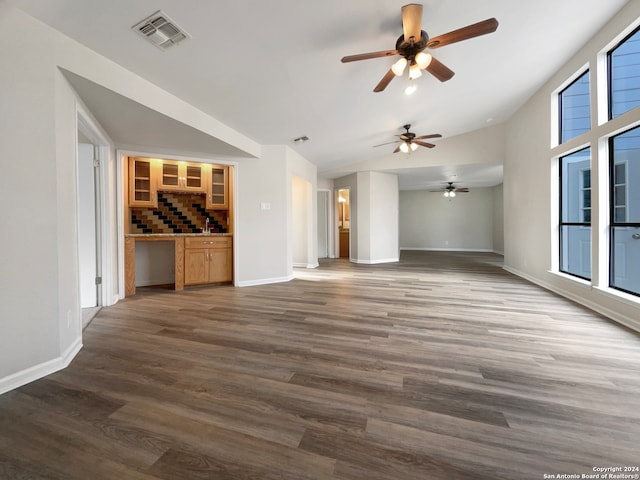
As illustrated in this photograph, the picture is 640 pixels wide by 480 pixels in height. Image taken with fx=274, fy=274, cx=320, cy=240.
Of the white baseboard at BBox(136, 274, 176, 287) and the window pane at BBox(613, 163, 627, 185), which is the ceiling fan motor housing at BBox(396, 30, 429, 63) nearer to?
the window pane at BBox(613, 163, 627, 185)

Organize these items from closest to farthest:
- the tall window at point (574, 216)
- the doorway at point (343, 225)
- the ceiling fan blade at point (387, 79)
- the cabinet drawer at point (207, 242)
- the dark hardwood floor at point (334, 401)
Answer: the dark hardwood floor at point (334, 401) → the ceiling fan blade at point (387, 79) → the tall window at point (574, 216) → the cabinet drawer at point (207, 242) → the doorway at point (343, 225)

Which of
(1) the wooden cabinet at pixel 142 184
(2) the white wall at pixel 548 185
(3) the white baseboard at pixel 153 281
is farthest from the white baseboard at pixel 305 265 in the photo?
(2) the white wall at pixel 548 185

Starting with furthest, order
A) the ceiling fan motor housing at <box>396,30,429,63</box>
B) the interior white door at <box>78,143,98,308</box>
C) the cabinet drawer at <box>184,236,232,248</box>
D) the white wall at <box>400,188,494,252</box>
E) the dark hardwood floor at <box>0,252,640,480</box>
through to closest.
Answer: the white wall at <box>400,188,494,252</box>
the cabinet drawer at <box>184,236,232,248</box>
the interior white door at <box>78,143,98,308</box>
the ceiling fan motor housing at <box>396,30,429,63</box>
the dark hardwood floor at <box>0,252,640,480</box>

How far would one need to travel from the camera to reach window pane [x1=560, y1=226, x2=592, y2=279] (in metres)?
4.27

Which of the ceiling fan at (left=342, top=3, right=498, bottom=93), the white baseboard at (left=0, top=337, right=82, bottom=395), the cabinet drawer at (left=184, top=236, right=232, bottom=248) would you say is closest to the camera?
the white baseboard at (left=0, top=337, right=82, bottom=395)

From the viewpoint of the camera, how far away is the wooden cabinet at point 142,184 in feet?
14.8

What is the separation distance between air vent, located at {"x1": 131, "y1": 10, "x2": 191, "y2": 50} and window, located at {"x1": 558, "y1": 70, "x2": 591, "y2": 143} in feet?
16.4

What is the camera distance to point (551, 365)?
2.00m

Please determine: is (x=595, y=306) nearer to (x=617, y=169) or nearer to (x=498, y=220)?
(x=617, y=169)

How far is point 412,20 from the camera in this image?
91.6 inches

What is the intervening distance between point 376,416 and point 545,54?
4852 millimetres

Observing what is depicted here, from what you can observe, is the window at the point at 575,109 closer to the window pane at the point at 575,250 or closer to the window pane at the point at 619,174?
the window pane at the point at 619,174

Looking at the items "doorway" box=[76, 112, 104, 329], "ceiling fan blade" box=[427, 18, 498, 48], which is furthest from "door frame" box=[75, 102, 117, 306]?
"ceiling fan blade" box=[427, 18, 498, 48]

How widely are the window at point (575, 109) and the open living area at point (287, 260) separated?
0.09 ft
